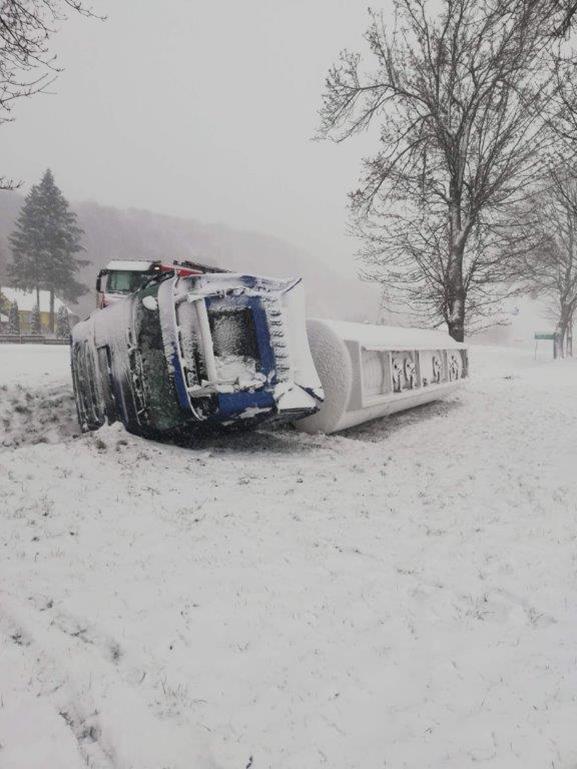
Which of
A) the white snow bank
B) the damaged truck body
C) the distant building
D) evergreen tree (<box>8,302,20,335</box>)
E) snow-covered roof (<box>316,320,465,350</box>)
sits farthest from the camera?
the distant building

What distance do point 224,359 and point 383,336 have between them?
3.77m

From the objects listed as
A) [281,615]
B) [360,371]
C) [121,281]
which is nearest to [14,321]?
[121,281]

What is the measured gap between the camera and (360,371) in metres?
8.39

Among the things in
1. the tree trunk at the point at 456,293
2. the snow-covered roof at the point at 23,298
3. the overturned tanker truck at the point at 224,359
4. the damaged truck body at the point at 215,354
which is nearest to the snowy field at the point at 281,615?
the damaged truck body at the point at 215,354

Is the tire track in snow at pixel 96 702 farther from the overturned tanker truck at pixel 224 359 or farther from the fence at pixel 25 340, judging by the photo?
the fence at pixel 25 340

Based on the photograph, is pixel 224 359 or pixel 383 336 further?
pixel 383 336

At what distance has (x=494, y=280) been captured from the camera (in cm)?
1595

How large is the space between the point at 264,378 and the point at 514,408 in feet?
24.3

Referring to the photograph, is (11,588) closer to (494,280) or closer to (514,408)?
(514,408)

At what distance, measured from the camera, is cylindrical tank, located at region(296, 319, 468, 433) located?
330 inches

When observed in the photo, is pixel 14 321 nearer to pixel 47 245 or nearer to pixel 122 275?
pixel 47 245

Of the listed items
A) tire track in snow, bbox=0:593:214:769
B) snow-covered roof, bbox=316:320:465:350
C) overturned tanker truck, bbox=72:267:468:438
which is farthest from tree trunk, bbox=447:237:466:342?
tire track in snow, bbox=0:593:214:769

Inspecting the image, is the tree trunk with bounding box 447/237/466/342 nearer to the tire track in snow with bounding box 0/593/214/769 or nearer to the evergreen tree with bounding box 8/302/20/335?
the tire track in snow with bounding box 0/593/214/769

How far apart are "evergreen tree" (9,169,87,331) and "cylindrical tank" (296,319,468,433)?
46.5 meters
